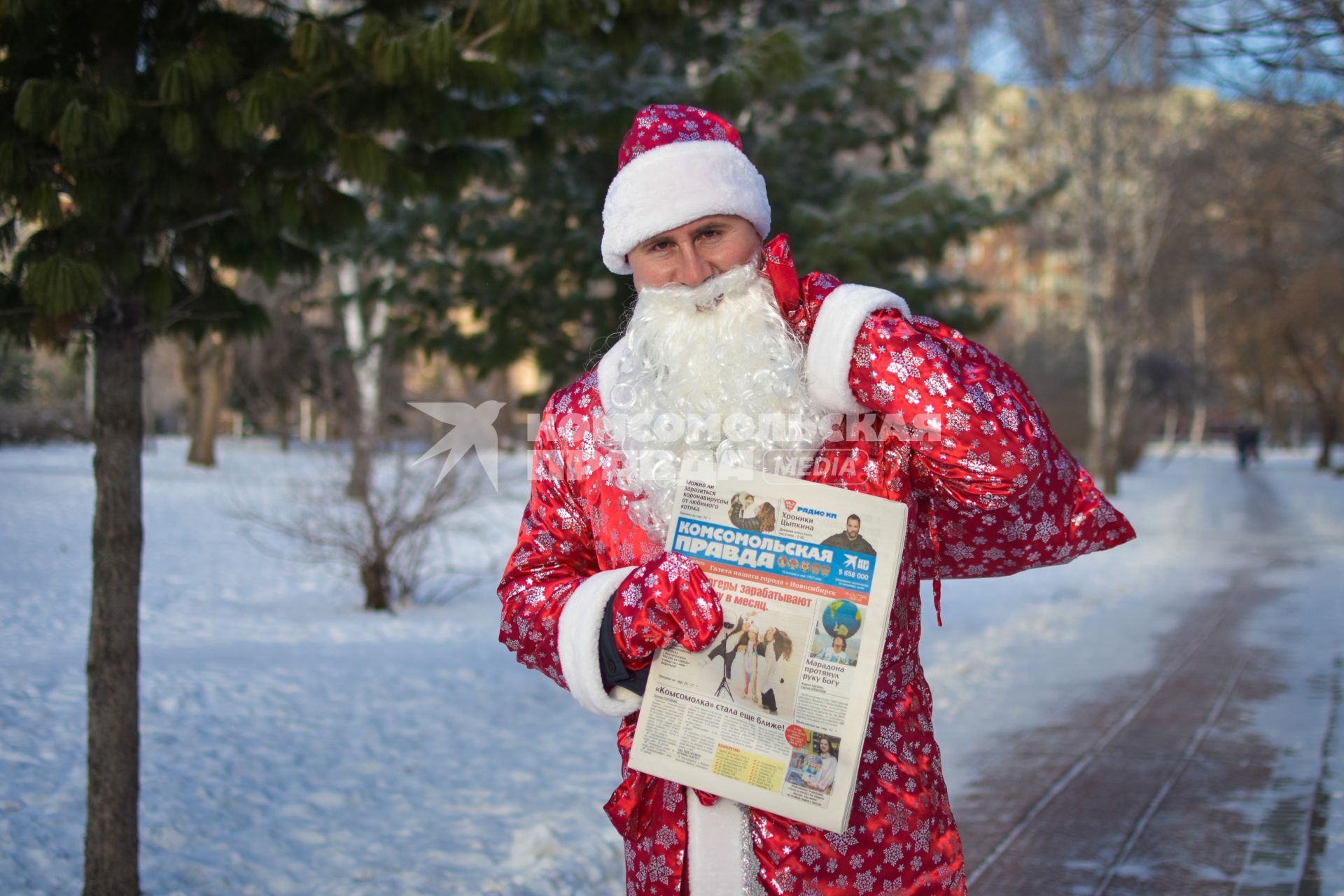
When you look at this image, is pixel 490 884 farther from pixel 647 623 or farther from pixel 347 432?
pixel 347 432

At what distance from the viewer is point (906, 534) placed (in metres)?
1.80

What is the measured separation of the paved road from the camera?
161 inches

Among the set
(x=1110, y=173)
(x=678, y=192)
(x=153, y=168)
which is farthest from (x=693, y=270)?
(x=1110, y=173)

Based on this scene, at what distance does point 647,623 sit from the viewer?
168 centimetres

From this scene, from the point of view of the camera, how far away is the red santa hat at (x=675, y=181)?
1.95 metres

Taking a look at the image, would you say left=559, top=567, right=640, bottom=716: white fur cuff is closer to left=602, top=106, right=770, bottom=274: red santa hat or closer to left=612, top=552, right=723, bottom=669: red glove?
left=612, top=552, right=723, bottom=669: red glove

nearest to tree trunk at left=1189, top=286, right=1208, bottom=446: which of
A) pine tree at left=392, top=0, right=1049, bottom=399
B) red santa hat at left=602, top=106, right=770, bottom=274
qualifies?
pine tree at left=392, top=0, right=1049, bottom=399

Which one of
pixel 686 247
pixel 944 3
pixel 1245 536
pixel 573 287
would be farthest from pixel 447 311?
pixel 1245 536

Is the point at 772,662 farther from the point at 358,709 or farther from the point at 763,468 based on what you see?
the point at 358,709

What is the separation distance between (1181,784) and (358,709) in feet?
13.8

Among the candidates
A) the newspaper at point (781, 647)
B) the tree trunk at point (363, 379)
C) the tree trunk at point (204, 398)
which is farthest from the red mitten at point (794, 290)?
the tree trunk at point (204, 398)

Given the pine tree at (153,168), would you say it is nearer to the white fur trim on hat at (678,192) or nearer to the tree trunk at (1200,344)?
the white fur trim on hat at (678,192)

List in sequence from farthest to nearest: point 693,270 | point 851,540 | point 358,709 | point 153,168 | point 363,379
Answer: point 363,379
point 358,709
point 153,168
point 693,270
point 851,540

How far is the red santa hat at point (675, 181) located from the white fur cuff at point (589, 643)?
1.98ft
